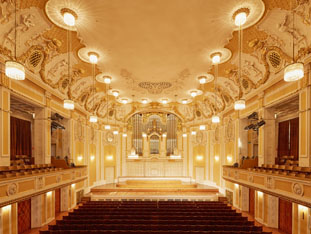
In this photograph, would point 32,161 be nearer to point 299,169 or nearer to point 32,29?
point 32,29

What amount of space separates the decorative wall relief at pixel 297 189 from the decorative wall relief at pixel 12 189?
729 cm

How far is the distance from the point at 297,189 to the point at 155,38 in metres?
6.15

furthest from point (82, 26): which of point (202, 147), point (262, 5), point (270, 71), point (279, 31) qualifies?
point (202, 147)

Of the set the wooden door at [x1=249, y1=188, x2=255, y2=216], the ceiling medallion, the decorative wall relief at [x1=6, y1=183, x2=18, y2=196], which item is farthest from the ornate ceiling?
the wooden door at [x1=249, y1=188, x2=255, y2=216]

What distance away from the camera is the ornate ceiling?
5441mm

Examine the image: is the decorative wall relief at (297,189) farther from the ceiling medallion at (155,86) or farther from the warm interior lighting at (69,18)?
the ceiling medallion at (155,86)

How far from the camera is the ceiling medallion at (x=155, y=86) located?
40.0ft

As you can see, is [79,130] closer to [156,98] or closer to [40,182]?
[156,98]

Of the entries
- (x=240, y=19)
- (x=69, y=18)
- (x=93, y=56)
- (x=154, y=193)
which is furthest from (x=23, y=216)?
(x=240, y=19)

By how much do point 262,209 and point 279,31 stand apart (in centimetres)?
721

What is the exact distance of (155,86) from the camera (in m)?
12.7

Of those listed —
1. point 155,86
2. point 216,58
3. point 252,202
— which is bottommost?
point 252,202

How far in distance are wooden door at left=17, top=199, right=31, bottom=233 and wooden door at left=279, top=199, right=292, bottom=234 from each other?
10.3 meters

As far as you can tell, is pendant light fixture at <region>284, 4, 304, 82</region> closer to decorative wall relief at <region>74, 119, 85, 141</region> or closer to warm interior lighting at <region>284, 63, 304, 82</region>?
warm interior lighting at <region>284, 63, 304, 82</region>
